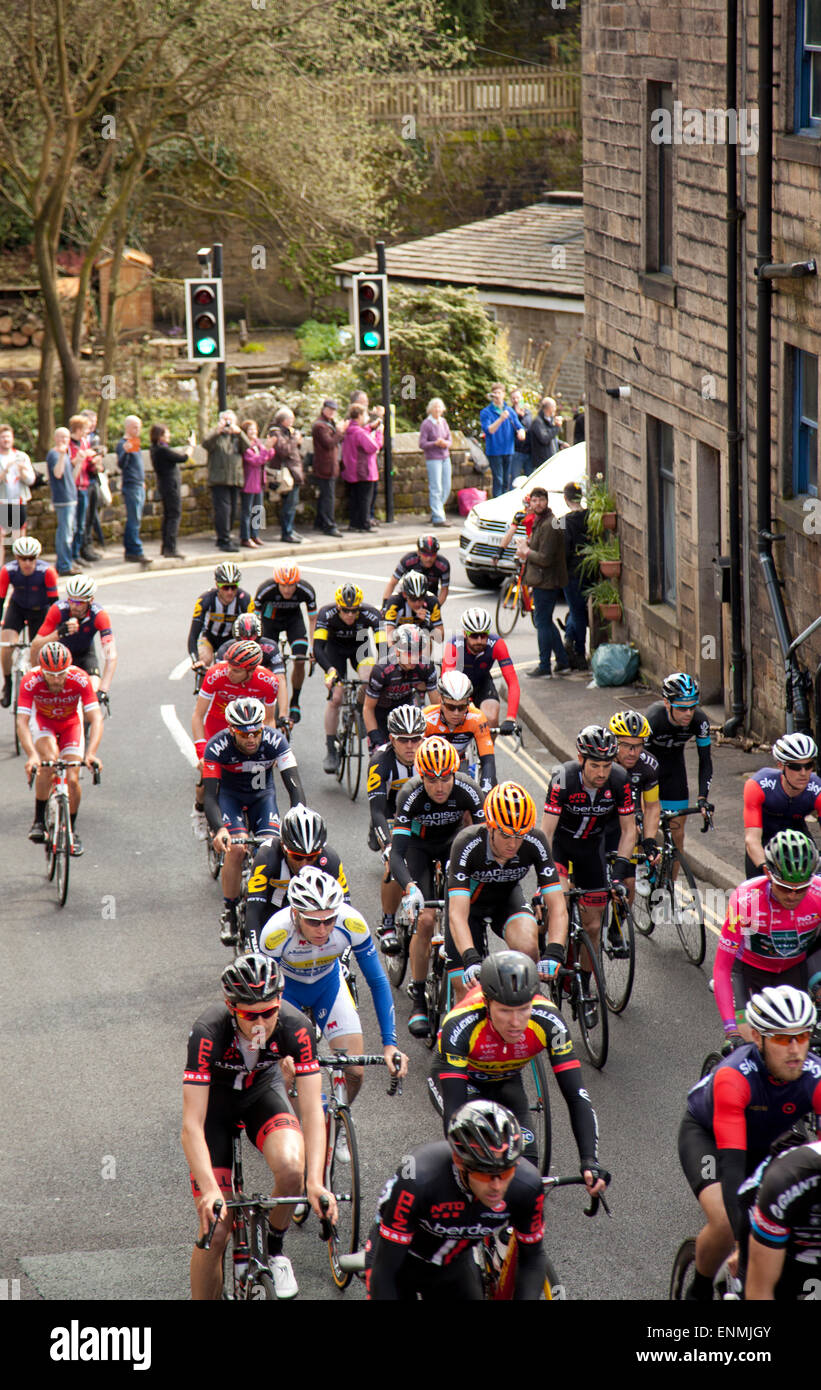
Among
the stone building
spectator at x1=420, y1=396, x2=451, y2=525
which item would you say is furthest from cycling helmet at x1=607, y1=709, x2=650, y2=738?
spectator at x1=420, y1=396, x2=451, y2=525

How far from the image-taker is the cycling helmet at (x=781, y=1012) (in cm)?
600

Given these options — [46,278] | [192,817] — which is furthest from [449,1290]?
[46,278]

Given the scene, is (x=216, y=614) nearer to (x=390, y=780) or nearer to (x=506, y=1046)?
(x=390, y=780)

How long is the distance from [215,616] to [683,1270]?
9.48 meters

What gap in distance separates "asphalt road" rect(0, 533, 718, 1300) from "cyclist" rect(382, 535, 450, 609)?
6.48 ft

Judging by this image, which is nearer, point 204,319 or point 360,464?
point 204,319

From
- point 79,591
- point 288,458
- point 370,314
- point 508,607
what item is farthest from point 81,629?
point 370,314

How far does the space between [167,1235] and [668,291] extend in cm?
1187

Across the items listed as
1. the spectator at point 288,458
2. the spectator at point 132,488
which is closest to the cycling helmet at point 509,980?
the spectator at point 132,488

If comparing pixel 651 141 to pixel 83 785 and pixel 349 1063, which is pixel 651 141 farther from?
pixel 349 1063

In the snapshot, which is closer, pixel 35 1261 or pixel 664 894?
pixel 35 1261

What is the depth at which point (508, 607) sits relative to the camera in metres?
21.7

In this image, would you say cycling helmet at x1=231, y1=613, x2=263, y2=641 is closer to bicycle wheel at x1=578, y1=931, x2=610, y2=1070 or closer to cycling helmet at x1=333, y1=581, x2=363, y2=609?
cycling helmet at x1=333, y1=581, x2=363, y2=609

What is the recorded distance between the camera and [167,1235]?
7.82m
